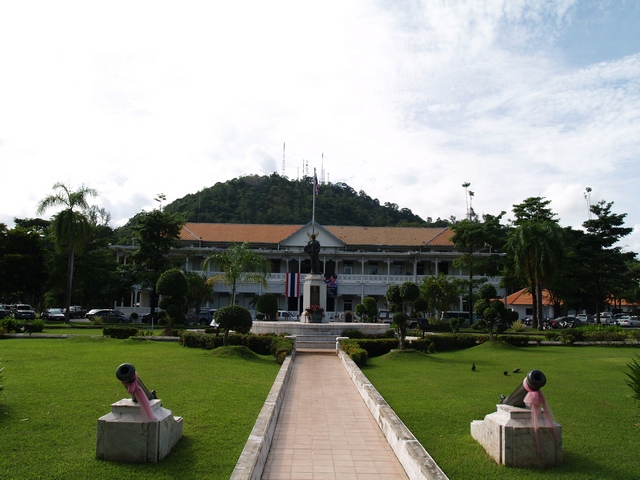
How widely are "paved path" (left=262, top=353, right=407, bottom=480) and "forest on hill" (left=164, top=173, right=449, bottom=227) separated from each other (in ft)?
190

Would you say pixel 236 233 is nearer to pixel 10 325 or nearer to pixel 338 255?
pixel 338 255

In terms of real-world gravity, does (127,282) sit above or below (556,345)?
above

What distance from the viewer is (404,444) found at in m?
6.61

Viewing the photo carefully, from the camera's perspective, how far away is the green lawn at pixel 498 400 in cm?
629

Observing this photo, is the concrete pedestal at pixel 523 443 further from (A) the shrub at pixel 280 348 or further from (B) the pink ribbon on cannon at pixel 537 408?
(A) the shrub at pixel 280 348

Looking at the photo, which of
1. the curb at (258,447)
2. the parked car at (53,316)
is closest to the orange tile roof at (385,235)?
the parked car at (53,316)

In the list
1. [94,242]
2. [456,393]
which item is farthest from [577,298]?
[94,242]

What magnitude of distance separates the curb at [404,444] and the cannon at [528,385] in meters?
1.26

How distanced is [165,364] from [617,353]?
1639cm

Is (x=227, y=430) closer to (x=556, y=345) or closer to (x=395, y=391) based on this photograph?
(x=395, y=391)

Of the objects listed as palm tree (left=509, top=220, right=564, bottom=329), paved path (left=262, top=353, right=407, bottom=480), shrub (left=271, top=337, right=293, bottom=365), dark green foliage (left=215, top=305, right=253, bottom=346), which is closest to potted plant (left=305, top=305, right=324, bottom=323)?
shrub (left=271, top=337, right=293, bottom=365)

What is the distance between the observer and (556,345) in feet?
76.7

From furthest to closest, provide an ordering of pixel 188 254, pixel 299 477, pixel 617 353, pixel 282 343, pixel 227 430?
1. pixel 188 254
2. pixel 617 353
3. pixel 282 343
4. pixel 227 430
5. pixel 299 477

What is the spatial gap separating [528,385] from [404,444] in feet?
5.51
